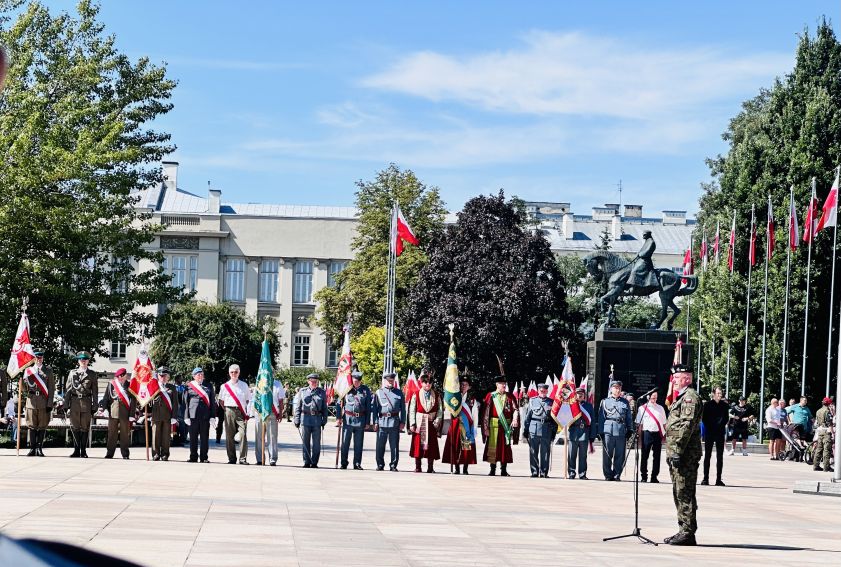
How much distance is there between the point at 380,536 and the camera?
12352 millimetres

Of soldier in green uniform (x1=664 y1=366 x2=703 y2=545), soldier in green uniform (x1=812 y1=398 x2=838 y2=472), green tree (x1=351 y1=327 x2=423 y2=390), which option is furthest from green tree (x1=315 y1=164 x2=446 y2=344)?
soldier in green uniform (x1=664 y1=366 x2=703 y2=545)

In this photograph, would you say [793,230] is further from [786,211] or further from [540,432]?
[540,432]

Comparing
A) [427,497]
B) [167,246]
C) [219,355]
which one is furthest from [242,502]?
[167,246]

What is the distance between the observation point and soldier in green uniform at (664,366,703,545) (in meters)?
12.8

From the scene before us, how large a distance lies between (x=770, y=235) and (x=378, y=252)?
2649 cm

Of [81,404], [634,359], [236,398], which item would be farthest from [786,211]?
[81,404]

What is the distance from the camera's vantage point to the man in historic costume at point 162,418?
25016 millimetres

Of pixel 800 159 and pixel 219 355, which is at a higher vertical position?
pixel 800 159

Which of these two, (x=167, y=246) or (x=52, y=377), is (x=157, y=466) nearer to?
(x=52, y=377)

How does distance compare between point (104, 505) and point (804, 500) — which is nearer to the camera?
point (104, 505)

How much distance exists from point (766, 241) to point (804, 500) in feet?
100

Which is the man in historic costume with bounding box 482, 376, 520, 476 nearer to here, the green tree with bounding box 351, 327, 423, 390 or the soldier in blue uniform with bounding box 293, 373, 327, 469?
the soldier in blue uniform with bounding box 293, 373, 327, 469

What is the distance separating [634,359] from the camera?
3962cm

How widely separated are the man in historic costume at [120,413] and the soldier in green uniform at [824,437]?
52.5 ft
